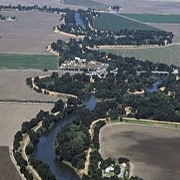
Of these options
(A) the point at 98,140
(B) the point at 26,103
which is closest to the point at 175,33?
(B) the point at 26,103

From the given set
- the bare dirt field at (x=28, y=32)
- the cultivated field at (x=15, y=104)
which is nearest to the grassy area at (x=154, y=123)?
the cultivated field at (x=15, y=104)

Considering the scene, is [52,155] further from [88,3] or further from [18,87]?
[88,3]

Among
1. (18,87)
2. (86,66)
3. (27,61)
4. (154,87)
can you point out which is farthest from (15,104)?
(27,61)

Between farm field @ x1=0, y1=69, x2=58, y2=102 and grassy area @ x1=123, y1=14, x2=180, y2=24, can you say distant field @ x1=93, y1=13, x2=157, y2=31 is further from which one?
farm field @ x1=0, y1=69, x2=58, y2=102

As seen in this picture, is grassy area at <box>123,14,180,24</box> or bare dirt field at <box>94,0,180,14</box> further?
bare dirt field at <box>94,0,180,14</box>

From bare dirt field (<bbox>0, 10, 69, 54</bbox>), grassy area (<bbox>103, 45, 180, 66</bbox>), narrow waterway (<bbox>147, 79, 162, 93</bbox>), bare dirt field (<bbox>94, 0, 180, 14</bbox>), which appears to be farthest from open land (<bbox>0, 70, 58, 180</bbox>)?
bare dirt field (<bbox>94, 0, 180, 14</bbox>)

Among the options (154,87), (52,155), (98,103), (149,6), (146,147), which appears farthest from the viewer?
(149,6)
